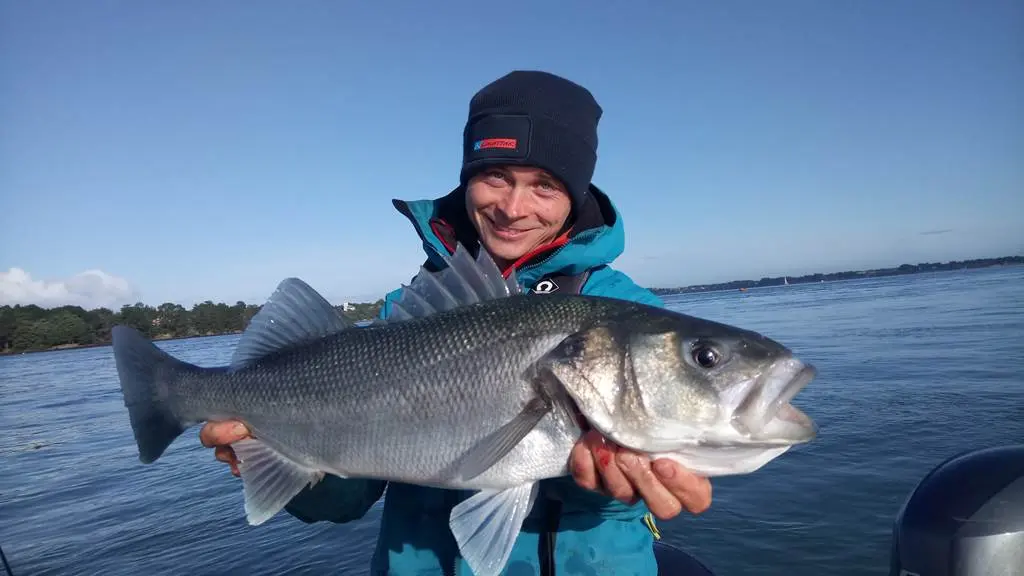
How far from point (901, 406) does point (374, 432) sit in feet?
40.4

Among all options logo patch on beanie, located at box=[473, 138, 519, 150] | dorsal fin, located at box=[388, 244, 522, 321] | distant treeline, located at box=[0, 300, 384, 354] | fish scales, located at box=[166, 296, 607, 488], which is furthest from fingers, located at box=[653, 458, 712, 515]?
distant treeline, located at box=[0, 300, 384, 354]

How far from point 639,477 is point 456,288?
1.31 metres

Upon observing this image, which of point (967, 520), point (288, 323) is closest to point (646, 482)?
point (288, 323)

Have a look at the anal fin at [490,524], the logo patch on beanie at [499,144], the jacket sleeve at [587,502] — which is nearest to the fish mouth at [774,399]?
the jacket sleeve at [587,502]

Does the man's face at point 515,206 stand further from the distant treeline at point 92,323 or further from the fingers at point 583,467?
the distant treeline at point 92,323

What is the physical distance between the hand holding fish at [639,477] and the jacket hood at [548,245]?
117 cm

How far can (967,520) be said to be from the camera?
3.54 meters

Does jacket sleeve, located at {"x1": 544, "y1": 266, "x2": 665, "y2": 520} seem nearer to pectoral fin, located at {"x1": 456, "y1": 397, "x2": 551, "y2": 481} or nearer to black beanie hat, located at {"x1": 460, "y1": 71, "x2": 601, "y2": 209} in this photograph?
pectoral fin, located at {"x1": 456, "y1": 397, "x2": 551, "y2": 481}

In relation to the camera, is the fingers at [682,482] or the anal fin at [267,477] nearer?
the fingers at [682,482]

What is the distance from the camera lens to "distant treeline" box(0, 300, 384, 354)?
68875mm

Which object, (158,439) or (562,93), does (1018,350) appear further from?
(158,439)

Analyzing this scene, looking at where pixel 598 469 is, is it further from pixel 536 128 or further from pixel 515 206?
pixel 536 128

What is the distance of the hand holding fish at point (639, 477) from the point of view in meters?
2.36

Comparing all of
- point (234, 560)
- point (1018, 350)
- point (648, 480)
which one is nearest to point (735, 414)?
point (648, 480)
